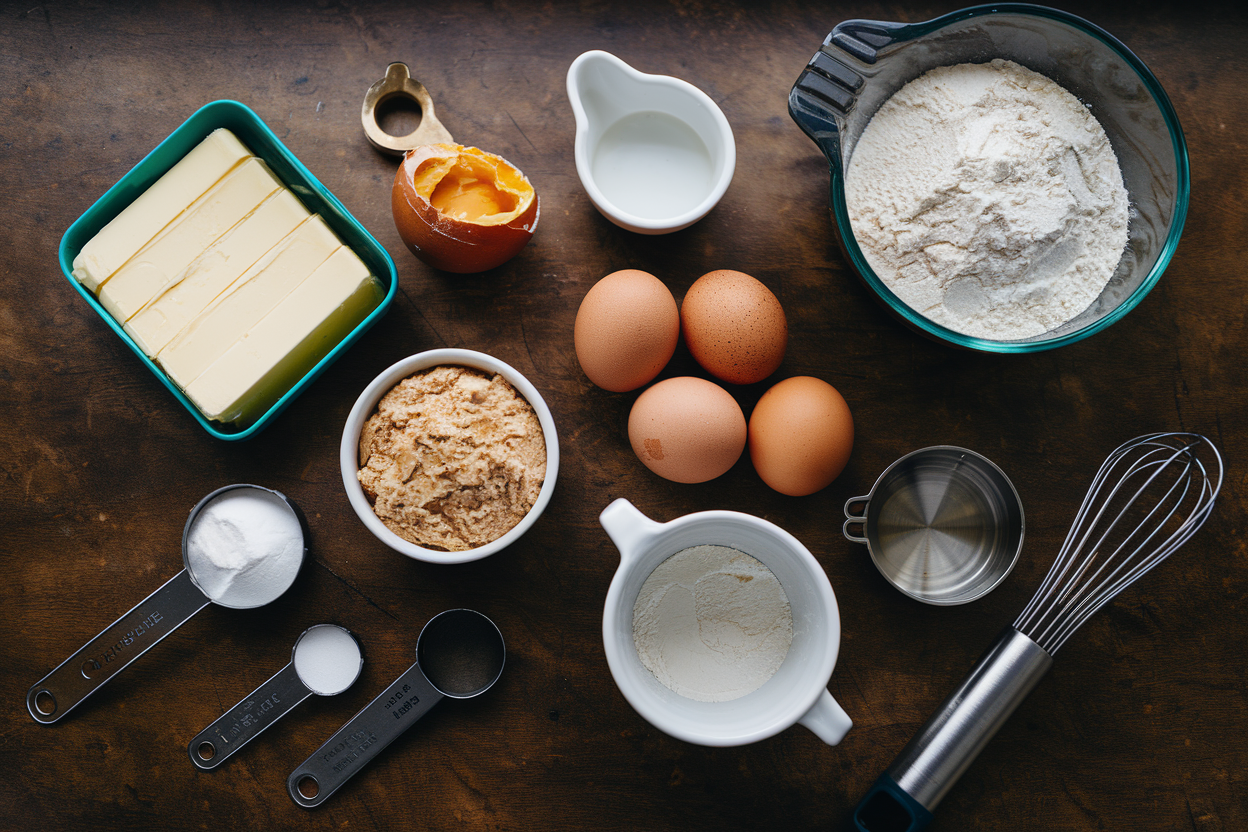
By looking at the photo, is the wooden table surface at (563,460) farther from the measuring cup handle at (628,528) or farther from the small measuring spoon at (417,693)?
the measuring cup handle at (628,528)

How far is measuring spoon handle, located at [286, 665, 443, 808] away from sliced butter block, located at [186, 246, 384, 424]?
1.83ft

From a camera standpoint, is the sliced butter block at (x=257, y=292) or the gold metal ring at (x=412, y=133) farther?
the gold metal ring at (x=412, y=133)

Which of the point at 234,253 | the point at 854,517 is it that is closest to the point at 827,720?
the point at 854,517

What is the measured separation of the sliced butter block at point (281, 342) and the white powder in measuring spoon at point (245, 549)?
0.17 metres

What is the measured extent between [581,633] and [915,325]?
0.81 meters

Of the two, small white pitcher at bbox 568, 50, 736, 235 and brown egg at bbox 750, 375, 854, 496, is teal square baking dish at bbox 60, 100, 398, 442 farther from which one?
brown egg at bbox 750, 375, 854, 496

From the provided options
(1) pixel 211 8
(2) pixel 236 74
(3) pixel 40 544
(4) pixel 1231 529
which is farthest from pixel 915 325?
(3) pixel 40 544

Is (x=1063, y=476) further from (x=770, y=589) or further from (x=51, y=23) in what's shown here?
(x=51, y=23)

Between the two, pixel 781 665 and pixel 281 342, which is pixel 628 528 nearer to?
pixel 781 665

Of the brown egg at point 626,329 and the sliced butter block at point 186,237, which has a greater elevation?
the brown egg at point 626,329

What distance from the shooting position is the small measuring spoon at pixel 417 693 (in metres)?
1.19

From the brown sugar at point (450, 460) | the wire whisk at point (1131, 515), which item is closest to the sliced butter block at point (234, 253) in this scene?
the brown sugar at point (450, 460)

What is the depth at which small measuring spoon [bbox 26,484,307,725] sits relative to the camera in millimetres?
1180

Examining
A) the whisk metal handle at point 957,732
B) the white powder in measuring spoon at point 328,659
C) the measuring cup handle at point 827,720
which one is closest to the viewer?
the measuring cup handle at point 827,720
